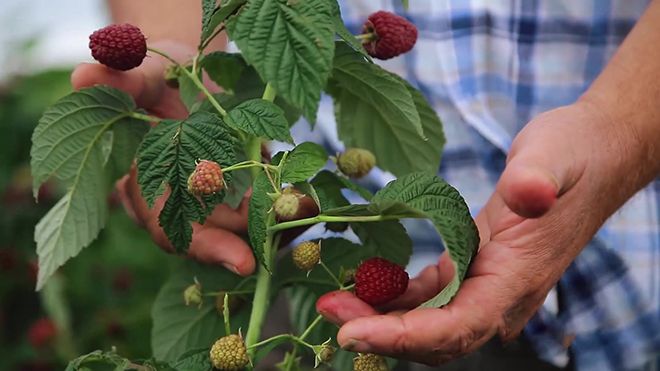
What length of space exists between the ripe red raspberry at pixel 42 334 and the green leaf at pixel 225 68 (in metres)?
1.02

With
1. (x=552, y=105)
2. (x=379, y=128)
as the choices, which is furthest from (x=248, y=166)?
(x=552, y=105)

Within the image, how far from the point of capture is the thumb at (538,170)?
81 cm

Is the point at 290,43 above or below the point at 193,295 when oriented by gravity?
above

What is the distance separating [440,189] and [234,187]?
0.71 feet

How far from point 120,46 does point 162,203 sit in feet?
0.67

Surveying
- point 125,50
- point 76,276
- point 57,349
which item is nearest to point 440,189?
point 125,50

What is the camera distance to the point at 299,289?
3.79 ft

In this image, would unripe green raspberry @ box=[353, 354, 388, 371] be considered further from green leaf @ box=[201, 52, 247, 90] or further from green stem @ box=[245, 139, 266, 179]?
green leaf @ box=[201, 52, 247, 90]

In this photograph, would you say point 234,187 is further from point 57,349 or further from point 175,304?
point 57,349

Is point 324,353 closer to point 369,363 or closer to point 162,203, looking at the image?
point 369,363

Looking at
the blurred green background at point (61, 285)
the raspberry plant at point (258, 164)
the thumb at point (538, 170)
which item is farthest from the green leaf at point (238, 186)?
the blurred green background at point (61, 285)

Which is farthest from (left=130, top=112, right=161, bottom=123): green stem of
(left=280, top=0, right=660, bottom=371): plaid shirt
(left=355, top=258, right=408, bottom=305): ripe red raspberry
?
(left=280, top=0, right=660, bottom=371): plaid shirt

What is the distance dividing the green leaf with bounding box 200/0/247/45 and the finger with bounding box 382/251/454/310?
0.29m

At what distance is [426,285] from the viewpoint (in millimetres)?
1026
